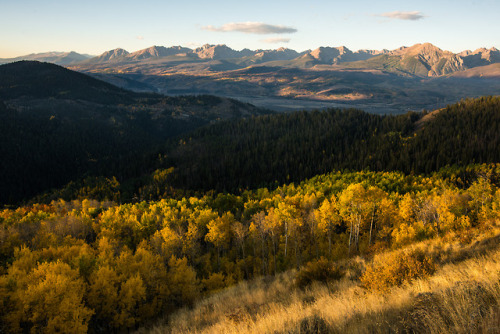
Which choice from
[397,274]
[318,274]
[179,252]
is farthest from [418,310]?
[179,252]

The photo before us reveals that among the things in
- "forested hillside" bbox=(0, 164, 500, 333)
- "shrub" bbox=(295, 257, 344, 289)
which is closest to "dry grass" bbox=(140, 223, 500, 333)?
"forested hillside" bbox=(0, 164, 500, 333)

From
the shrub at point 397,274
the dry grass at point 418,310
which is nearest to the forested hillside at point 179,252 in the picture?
the shrub at point 397,274

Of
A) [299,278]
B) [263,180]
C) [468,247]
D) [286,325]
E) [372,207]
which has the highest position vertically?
[286,325]

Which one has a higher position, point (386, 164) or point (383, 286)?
point (383, 286)

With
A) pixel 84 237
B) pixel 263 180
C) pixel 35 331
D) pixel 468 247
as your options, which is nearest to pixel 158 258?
pixel 35 331

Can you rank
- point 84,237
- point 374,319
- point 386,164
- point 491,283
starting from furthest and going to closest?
point 386,164 < point 84,237 < point 374,319 < point 491,283

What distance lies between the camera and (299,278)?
28.3 meters

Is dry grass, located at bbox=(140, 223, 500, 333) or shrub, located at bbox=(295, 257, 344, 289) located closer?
dry grass, located at bbox=(140, 223, 500, 333)

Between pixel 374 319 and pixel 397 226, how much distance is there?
6620 cm

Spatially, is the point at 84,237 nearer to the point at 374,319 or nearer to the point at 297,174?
the point at 374,319

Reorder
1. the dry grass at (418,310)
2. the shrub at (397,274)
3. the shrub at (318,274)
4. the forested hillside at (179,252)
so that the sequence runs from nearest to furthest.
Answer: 1. the dry grass at (418,310)
2. the shrub at (397,274)
3. the shrub at (318,274)
4. the forested hillside at (179,252)

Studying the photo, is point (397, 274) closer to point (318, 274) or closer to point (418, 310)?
point (418, 310)

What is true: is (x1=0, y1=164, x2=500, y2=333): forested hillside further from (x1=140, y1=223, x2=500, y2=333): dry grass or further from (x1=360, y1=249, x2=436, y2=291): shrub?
(x1=140, y1=223, x2=500, y2=333): dry grass

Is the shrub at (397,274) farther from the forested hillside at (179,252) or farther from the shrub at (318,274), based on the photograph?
the shrub at (318,274)
